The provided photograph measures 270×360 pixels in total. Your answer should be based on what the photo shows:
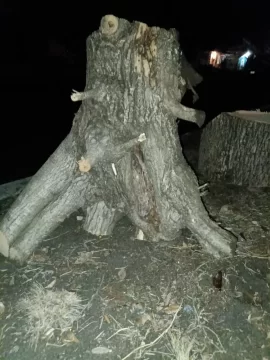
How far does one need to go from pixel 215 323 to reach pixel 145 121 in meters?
1.55

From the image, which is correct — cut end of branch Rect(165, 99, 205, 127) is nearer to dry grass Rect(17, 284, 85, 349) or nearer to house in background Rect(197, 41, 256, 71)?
dry grass Rect(17, 284, 85, 349)

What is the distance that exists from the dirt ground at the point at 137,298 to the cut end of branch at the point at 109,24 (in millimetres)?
1754

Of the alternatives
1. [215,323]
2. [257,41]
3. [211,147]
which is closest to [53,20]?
[257,41]

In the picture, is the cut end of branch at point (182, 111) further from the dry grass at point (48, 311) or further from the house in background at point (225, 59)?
the house in background at point (225, 59)

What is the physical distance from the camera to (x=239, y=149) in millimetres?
4363

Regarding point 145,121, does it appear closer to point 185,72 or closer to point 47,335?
point 185,72

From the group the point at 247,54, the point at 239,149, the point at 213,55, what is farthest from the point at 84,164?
the point at 247,54

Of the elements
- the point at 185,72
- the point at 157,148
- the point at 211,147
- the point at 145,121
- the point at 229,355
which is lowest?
the point at 229,355

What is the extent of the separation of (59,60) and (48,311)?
13.0 metres

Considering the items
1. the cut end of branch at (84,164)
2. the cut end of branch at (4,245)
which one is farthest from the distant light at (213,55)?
the cut end of branch at (4,245)

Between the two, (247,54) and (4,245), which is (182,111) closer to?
(4,245)

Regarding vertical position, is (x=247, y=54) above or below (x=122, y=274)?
above

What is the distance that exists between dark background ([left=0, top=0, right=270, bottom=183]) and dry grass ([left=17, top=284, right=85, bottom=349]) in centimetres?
346

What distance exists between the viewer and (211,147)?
4574 millimetres
